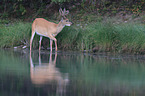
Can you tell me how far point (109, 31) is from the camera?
49.9 feet

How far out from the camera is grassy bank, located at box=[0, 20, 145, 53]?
14.3m

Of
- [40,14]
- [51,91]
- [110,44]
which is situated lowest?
[51,91]

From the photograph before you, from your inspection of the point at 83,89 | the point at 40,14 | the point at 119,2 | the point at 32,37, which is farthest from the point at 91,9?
the point at 83,89

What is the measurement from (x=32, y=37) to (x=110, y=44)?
4.38 metres

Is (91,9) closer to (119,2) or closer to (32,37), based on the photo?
(119,2)

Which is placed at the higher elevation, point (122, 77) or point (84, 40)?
point (84, 40)

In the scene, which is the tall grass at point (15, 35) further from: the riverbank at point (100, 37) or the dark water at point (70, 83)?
the dark water at point (70, 83)

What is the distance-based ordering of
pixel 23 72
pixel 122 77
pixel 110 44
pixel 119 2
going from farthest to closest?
pixel 119 2, pixel 110 44, pixel 23 72, pixel 122 77

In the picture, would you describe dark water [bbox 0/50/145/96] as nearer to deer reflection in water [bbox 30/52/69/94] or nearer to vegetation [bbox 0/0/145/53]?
deer reflection in water [bbox 30/52/69/94]

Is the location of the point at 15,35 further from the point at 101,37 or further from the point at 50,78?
the point at 50,78

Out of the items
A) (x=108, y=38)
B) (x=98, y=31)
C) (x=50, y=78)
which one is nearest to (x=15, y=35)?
(x=98, y=31)

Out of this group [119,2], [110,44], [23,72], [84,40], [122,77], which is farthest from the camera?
[119,2]

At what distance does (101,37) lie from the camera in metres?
15.1

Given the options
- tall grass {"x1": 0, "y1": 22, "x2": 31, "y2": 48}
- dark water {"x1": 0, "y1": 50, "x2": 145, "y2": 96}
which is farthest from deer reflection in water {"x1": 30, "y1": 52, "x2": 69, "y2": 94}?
tall grass {"x1": 0, "y1": 22, "x2": 31, "y2": 48}
